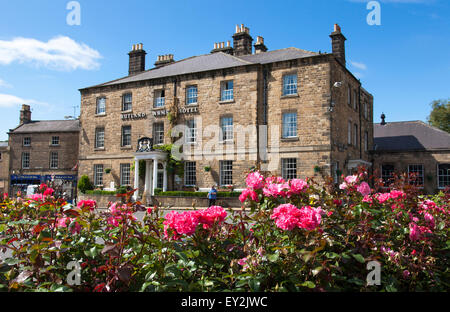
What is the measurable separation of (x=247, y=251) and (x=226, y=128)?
21550 millimetres

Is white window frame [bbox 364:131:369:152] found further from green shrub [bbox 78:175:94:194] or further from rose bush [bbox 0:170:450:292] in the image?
rose bush [bbox 0:170:450:292]

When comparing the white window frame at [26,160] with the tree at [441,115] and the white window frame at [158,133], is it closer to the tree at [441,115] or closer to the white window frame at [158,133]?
the white window frame at [158,133]

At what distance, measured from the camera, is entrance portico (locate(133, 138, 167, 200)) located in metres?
25.3

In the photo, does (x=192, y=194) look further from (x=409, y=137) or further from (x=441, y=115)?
(x=441, y=115)

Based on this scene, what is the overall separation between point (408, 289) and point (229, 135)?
69.7 feet

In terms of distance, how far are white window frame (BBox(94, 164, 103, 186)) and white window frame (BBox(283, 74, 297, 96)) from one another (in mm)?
16361

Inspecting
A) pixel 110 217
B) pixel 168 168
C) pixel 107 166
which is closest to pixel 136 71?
pixel 107 166

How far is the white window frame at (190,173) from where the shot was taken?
25041 mm

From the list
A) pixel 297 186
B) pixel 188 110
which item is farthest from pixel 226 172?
pixel 297 186

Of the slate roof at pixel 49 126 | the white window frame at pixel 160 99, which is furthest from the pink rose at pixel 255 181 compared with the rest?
the slate roof at pixel 49 126

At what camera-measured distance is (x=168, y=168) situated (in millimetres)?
25594

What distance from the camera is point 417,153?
2986 cm

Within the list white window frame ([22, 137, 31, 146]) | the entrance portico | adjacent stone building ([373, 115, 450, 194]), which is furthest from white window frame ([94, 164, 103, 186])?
adjacent stone building ([373, 115, 450, 194])
